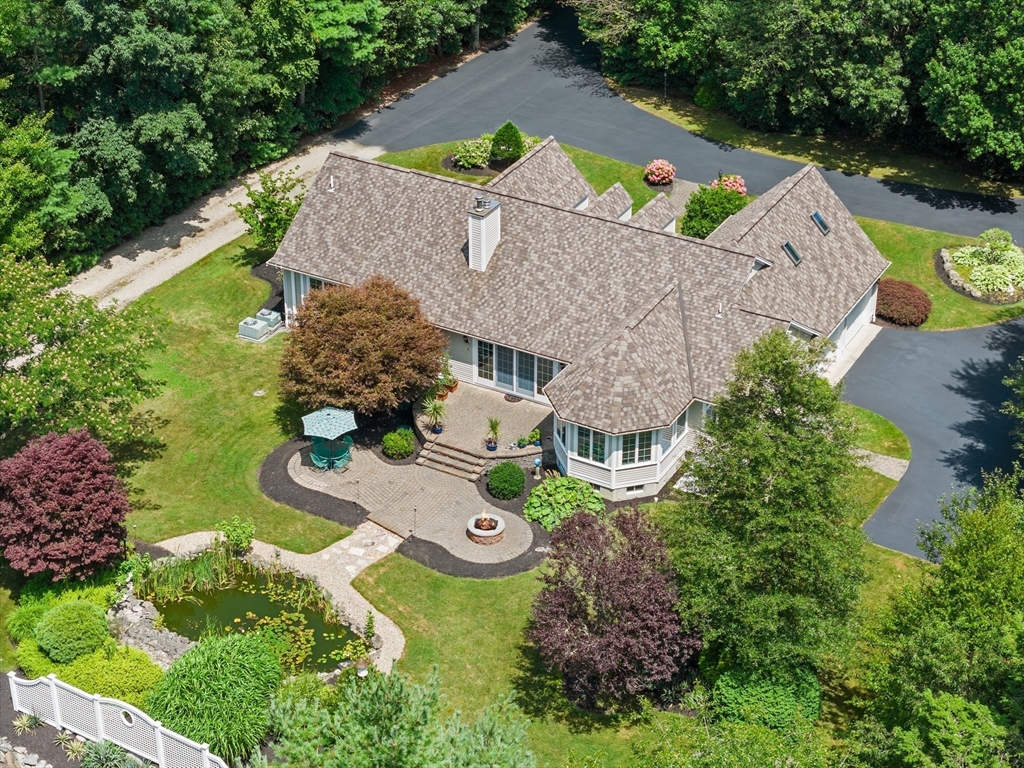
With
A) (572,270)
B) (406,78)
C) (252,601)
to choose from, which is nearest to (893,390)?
(572,270)

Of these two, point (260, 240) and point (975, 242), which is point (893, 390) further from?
point (260, 240)

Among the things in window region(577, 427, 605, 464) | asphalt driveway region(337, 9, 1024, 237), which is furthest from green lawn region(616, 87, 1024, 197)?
window region(577, 427, 605, 464)

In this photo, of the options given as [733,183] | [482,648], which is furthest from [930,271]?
[482,648]

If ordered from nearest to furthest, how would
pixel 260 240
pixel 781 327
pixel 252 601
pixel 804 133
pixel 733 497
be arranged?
pixel 733 497
pixel 252 601
pixel 781 327
pixel 260 240
pixel 804 133

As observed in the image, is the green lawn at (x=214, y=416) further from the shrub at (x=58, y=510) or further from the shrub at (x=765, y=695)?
the shrub at (x=765, y=695)

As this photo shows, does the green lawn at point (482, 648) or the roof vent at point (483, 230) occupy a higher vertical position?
the roof vent at point (483, 230)

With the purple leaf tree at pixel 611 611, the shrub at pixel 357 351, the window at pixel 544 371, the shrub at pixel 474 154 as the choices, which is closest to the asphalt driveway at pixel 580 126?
the shrub at pixel 474 154

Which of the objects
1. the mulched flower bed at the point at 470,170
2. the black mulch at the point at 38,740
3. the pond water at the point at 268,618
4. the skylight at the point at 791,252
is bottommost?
the black mulch at the point at 38,740
